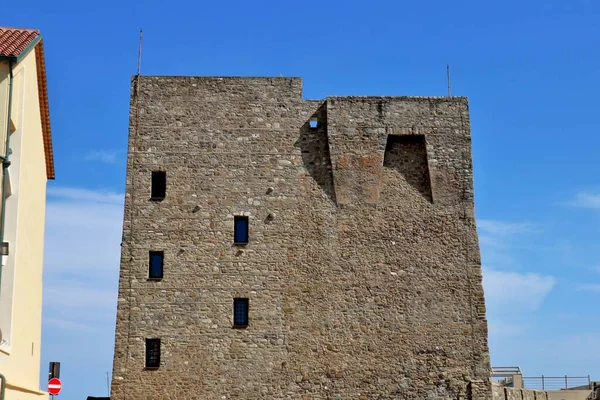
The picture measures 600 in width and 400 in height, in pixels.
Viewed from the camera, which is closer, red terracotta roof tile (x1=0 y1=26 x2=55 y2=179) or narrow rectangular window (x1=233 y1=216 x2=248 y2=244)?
red terracotta roof tile (x1=0 y1=26 x2=55 y2=179)

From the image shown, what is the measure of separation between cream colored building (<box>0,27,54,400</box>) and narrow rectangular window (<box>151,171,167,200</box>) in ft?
24.2

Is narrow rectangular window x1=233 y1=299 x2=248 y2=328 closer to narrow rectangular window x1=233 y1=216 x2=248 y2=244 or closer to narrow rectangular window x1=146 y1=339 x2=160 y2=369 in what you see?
narrow rectangular window x1=233 y1=216 x2=248 y2=244

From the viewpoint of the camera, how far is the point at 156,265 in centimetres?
2736

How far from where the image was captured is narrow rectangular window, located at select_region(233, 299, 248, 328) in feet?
88.7

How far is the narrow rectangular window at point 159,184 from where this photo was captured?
91.6 ft

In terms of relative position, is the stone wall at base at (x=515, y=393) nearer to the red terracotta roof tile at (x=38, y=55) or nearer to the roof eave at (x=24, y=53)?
the red terracotta roof tile at (x=38, y=55)

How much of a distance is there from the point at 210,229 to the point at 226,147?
112 inches

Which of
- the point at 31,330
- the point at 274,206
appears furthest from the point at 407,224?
the point at 31,330

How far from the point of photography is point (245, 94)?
94.0ft

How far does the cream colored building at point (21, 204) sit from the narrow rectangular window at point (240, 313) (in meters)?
7.67

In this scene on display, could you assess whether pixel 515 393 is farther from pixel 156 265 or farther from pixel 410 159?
pixel 156 265

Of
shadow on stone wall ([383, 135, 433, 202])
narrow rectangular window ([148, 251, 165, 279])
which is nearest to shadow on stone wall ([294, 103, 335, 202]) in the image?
shadow on stone wall ([383, 135, 433, 202])

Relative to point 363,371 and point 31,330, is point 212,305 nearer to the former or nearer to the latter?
point 363,371

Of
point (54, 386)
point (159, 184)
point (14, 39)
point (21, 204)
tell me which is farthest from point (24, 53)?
point (159, 184)
